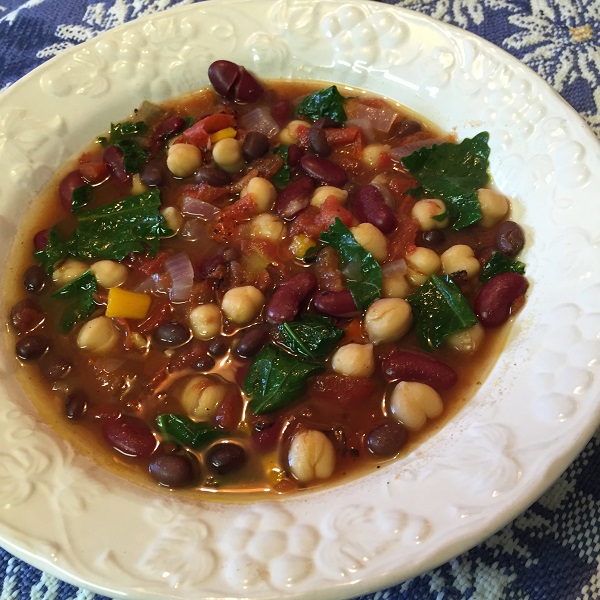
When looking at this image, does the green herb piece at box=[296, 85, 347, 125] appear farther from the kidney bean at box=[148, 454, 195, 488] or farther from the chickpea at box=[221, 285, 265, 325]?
the kidney bean at box=[148, 454, 195, 488]

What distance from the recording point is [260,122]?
12.4ft

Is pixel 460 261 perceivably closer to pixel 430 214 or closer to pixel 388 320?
pixel 430 214

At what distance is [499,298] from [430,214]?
0.63 metres

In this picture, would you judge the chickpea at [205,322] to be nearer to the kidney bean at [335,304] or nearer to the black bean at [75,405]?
the kidney bean at [335,304]

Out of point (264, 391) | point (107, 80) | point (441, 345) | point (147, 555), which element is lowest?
point (441, 345)

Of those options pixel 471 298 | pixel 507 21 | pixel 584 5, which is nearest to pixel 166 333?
pixel 471 298

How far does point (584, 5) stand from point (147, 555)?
14.2 feet

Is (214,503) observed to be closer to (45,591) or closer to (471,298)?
(45,591)

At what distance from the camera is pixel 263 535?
2.13 m

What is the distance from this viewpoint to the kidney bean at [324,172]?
3.36 metres

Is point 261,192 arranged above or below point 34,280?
below

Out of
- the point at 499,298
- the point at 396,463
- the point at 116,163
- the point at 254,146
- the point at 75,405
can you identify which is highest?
the point at 116,163

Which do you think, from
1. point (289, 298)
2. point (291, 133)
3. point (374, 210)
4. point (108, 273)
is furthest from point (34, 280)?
point (374, 210)

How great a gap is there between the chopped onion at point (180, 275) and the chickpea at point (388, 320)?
920 mm
